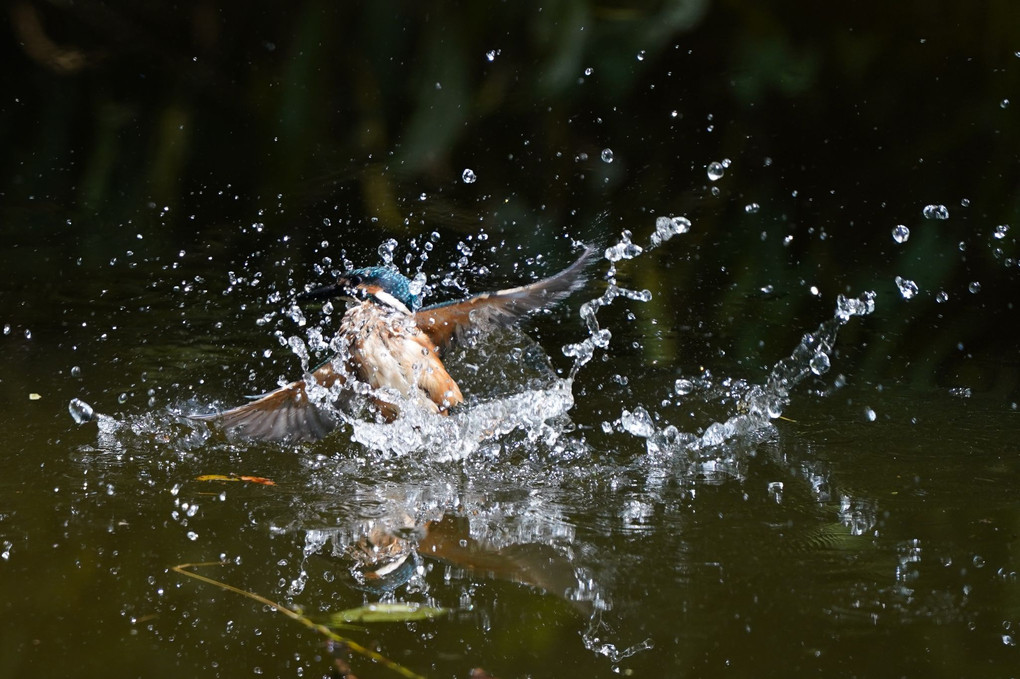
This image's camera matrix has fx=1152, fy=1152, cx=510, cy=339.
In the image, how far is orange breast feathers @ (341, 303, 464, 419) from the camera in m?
3.15

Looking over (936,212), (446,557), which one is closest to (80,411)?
(446,557)

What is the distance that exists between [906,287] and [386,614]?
2.80 metres

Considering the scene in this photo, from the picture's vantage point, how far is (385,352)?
10.4 feet

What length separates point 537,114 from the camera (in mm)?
4707

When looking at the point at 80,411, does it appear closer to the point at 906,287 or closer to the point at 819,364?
the point at 819,364

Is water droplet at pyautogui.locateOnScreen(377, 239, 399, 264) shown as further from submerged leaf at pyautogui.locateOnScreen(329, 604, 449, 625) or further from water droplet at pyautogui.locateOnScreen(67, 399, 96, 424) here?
submerged leaf at pyautogui.locateOnScreen(329, 604, 449, 625)

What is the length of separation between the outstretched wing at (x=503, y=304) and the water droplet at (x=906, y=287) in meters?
1.55

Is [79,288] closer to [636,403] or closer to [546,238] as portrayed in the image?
[546,238]

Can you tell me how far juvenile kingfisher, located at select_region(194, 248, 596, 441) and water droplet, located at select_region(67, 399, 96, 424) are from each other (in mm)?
355

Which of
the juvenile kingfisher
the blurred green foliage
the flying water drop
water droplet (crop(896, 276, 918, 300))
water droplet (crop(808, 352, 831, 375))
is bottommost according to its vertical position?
the juvenile kingfisher

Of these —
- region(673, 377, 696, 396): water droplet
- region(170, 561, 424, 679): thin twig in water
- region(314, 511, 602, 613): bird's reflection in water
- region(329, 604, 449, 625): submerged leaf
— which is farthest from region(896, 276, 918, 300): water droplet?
region(170, 561, 424, 679): thin twig in water

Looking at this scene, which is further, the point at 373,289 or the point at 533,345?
the point at 533,345

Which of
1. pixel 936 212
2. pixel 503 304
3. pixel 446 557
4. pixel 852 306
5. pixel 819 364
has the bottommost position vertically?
Answer: pixel 446 557

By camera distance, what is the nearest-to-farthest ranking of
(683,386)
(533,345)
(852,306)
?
(683,386) < (533,345) < (852,306)
